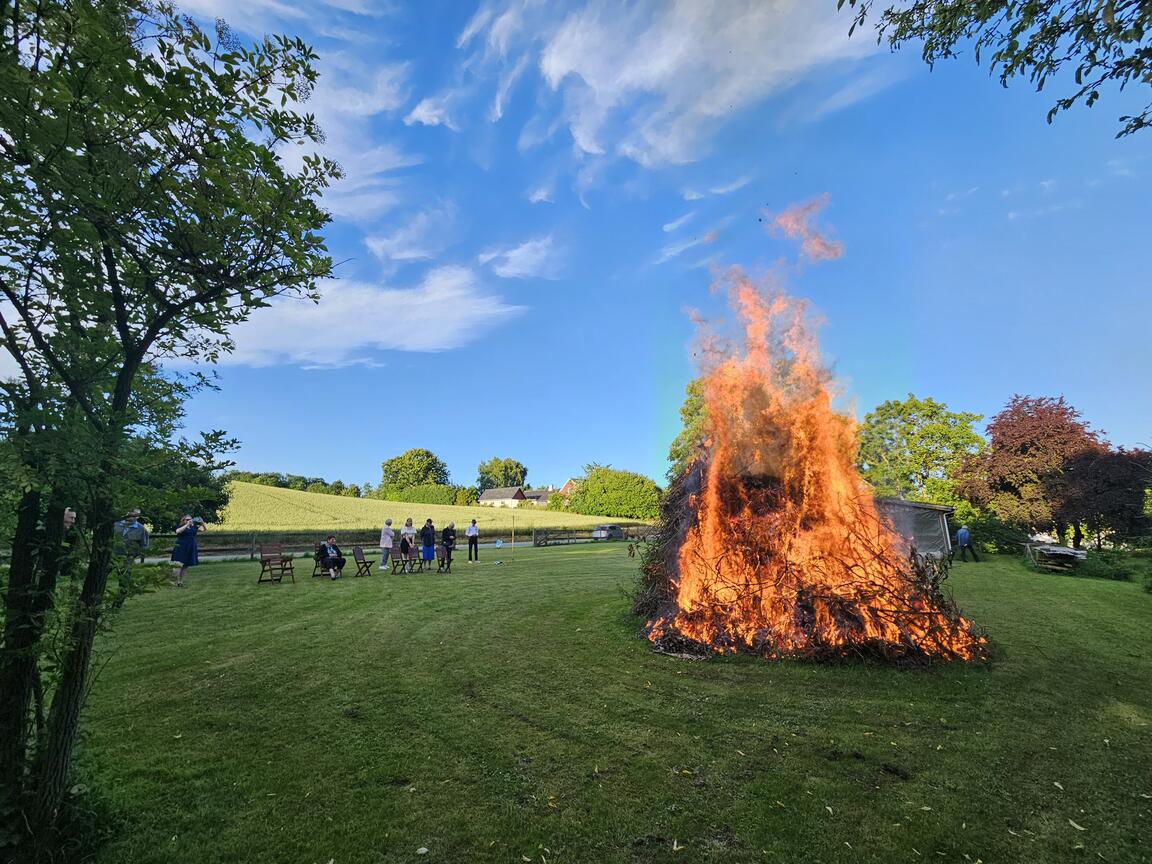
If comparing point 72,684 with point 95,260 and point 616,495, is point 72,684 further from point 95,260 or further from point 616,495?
point 616,495

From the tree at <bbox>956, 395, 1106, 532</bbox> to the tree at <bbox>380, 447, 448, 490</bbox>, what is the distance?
7943 centimetres

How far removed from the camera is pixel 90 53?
246 cm

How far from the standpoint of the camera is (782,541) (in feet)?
26.9

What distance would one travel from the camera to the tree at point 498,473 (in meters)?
117

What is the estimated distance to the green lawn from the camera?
134 inches

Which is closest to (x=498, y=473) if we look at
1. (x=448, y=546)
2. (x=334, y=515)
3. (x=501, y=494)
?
(x=501, y=494)

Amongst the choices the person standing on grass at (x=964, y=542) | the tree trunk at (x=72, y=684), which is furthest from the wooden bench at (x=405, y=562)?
the person standing on grass at (x=964, y=542)

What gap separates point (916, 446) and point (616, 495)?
3313 cm

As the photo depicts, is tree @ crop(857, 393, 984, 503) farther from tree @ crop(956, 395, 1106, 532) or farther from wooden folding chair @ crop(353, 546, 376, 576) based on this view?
wooden folding chair @ crop(353, 546, 376, 576)

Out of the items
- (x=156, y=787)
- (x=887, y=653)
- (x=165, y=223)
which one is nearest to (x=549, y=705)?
(x=156, y=787)

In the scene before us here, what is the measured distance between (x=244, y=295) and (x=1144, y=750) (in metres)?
8.16

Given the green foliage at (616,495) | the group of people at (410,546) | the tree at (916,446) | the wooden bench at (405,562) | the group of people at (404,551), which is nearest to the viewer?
the group of people at (404,551)

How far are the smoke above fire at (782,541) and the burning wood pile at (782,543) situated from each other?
0.02m

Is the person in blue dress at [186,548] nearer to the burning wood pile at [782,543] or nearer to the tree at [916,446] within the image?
the burning wood pile at [782,543]
